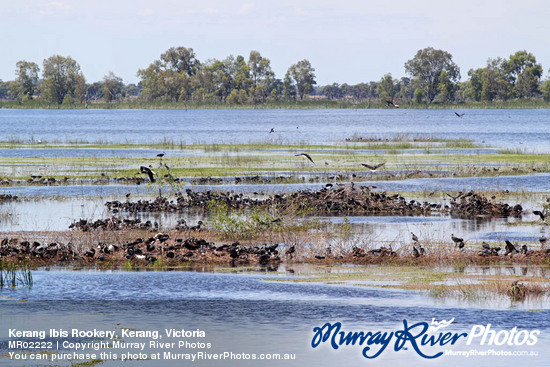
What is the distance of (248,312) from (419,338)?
363 cm

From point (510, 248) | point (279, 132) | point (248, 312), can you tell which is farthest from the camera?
point (279, 132)

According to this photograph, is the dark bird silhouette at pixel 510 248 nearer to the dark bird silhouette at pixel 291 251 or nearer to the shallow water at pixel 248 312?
the shallow water at pixel 248 312

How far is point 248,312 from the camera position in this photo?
53.3 ft

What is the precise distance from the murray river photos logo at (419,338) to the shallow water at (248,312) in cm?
14

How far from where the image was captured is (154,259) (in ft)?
69.7

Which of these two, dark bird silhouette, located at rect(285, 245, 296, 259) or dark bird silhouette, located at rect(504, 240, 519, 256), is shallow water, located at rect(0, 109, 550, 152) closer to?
dark bird silhouette, located at rect(504, 240, 519, 256)

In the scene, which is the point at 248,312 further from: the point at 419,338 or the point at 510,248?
the point at 510,248

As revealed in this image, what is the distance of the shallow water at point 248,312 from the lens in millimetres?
13920

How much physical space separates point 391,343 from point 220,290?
5.24m

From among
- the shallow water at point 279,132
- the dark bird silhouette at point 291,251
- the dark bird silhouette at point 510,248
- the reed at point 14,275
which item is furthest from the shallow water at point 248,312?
the shallow water at point 279,132

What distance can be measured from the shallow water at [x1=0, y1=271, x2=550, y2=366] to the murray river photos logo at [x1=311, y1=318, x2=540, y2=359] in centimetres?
14

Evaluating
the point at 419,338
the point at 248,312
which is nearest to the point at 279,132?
the point at 248,312

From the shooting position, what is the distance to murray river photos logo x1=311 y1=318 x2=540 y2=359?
14.1 meters

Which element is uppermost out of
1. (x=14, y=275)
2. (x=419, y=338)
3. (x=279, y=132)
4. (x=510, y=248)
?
(x=279, y=132)
